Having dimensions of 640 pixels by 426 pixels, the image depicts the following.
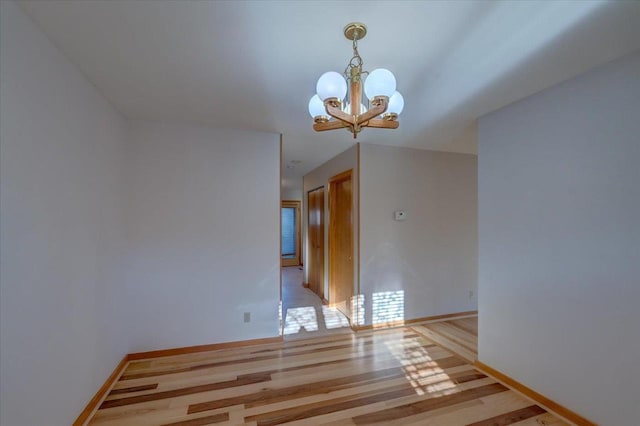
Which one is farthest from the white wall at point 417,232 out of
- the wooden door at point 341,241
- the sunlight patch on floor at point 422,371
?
the sunlight patch on floor at point 422,371

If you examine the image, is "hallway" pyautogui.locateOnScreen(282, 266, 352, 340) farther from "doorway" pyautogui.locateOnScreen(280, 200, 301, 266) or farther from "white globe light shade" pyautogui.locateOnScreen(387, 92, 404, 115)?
"doorway" pyautogui.locateOnScreen(280, 200, 301, 266)

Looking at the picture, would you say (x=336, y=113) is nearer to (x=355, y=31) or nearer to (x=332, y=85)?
(x=332, y=85)

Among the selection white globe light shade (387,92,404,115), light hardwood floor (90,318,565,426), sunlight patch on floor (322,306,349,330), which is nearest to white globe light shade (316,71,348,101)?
white globe light shade (387,92,404,115)

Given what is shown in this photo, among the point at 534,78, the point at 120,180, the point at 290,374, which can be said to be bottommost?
the point at 290,374

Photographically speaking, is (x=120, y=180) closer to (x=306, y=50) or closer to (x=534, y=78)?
(x=306, y=50)

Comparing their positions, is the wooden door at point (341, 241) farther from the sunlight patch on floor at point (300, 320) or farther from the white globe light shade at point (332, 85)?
the white globe light shade at point (332, 85)

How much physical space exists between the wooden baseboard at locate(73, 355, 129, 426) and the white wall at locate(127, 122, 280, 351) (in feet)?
0.71

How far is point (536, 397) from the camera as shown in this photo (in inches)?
81.4

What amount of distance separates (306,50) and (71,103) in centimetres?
159

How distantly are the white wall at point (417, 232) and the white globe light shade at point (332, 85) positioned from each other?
7.11ft

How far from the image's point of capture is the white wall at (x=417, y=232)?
347 centimetres

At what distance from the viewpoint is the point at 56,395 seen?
156 cm

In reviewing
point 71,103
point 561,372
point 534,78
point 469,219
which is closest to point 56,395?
point 71,103

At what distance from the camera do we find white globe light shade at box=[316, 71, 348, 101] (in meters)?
1.31
